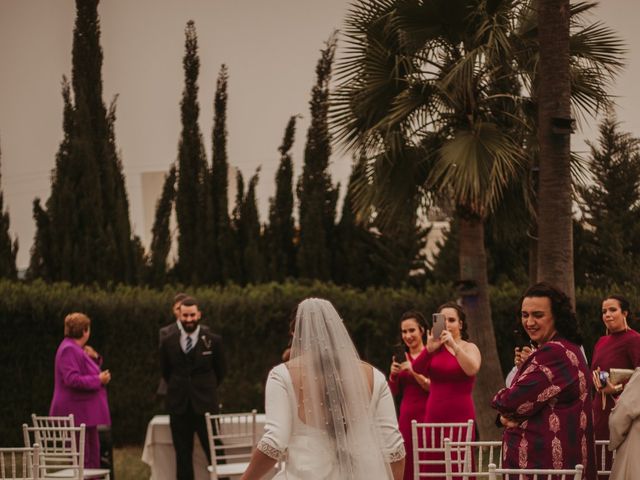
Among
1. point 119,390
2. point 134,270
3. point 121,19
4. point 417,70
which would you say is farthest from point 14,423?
point 121,19

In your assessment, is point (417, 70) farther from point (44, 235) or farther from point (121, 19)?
point (121, 19)

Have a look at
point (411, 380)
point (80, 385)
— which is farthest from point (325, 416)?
point (80, 385)

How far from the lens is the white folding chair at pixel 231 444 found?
32.7 feet

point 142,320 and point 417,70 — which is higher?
point 417,70

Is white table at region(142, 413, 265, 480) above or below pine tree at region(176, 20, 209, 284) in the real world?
below

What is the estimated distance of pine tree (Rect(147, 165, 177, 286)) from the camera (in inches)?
758

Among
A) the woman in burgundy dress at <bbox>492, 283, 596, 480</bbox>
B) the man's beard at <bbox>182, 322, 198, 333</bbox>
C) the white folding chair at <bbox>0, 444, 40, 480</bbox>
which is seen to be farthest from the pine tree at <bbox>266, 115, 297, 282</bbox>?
the woman in burgundy dress at <bbox>492, 283, 596, 480</bbox>

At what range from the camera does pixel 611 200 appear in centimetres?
1873

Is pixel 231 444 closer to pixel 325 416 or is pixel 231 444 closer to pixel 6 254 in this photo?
pixel 325 416

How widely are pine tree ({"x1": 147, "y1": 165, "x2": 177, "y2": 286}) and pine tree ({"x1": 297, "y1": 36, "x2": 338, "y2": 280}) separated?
2213 millimetres

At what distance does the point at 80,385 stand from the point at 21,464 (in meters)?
4.24

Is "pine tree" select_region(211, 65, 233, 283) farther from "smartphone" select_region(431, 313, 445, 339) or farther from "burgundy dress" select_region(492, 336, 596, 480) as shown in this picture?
"burgundy dress" select_region(492, 336, 596, 480)

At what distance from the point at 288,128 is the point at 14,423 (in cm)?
791

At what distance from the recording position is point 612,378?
7.98 metres
